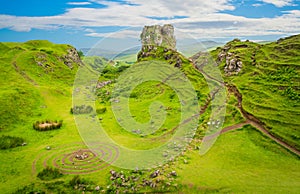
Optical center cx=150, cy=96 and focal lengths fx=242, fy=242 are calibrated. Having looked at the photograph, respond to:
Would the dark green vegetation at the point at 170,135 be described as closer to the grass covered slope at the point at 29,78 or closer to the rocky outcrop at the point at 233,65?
the grass covered slope at the point at 29,78

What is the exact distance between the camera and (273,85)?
205 ft

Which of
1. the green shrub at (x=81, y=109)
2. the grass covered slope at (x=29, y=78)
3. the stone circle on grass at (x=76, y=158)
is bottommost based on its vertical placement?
the stone circle on grass at (x=76, y=158)

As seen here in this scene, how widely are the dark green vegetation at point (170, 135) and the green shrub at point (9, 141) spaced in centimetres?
17

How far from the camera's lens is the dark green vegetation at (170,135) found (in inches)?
1307

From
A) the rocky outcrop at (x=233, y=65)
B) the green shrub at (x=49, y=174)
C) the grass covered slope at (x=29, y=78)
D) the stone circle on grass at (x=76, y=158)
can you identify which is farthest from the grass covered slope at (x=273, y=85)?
the grass covered slope at (x=29, y=78)

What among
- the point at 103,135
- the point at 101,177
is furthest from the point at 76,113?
Answer: the point at 101,177

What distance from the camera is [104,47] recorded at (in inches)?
1339

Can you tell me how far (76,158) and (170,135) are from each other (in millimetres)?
19066

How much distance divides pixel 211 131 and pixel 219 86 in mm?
29084

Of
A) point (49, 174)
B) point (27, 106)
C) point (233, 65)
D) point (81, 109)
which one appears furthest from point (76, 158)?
point (233, 65)

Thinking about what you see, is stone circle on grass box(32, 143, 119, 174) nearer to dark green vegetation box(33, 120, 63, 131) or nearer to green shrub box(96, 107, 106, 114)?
dark green vegetation box(33, 120, 63, 131)

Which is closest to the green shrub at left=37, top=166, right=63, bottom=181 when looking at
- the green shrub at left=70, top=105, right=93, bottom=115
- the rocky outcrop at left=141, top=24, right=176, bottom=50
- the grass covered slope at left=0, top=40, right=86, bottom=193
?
the grass covered slope at left=0, top=40, right=86, bottom=193

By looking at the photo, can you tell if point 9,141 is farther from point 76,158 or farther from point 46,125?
point 76,158

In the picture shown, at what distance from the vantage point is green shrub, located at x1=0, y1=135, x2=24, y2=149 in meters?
43.2
